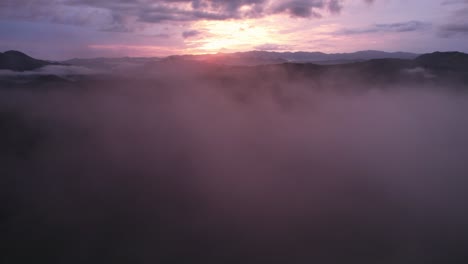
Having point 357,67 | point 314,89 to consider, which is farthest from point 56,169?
point 357,67

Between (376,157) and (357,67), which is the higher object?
(357,67)

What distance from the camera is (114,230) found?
52375mm

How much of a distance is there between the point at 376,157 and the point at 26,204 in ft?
248

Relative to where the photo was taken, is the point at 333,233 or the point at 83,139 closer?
the point at 333,233

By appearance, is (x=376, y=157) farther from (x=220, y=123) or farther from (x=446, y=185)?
(x=220, y=123)

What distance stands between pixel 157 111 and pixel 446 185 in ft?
368

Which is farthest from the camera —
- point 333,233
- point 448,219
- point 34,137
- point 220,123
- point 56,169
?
point 220,123

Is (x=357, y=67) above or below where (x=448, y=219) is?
Answer: above

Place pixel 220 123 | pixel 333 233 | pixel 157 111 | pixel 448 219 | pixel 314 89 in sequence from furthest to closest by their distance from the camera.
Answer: pixel 314 89 → pixel 157 111 → pixel 220 123 → pixel 448 219 → pixel 333 233

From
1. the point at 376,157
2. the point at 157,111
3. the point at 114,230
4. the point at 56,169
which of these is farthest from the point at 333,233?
the point at 157,111

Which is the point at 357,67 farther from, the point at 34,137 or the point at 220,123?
the point at 34,137

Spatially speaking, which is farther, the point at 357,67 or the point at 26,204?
the point at 357,67

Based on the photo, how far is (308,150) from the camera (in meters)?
108

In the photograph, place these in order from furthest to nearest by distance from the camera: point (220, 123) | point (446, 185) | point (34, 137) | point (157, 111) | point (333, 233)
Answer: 1. point (157, 111)
2. point (220, 123)
3. point (34, 137)
4. point (446, 185)
5. point (333, 233)
